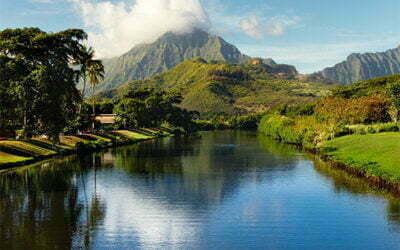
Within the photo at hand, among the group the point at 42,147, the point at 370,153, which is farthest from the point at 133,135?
the point at 370,153

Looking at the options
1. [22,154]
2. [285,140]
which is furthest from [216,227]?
[285,140]

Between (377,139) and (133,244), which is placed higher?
(377,139)

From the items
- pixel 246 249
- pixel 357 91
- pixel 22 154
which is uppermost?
pixel 357 91

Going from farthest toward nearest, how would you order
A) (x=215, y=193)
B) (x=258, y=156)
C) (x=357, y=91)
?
(x=357, y=91) → (x=258, y=156) → (x=215, y=193)

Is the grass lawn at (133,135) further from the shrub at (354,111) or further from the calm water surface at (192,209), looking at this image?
the calm water surface at (192,209)

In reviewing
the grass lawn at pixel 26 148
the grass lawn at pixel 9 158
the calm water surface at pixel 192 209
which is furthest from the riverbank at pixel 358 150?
the grass lawn at pixel 26 148

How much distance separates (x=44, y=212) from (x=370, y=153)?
51406mm

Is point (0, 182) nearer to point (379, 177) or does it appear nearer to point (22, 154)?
point (22, 154)

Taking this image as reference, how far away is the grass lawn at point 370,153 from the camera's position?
5402cm

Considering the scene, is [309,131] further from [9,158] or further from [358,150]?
[9,158]

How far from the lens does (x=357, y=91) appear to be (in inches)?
7712

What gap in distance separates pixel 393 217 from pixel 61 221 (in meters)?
28.2

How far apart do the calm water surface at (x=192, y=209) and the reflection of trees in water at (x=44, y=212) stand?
8 cm

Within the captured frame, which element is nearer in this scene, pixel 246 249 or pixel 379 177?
pixel 246 249
